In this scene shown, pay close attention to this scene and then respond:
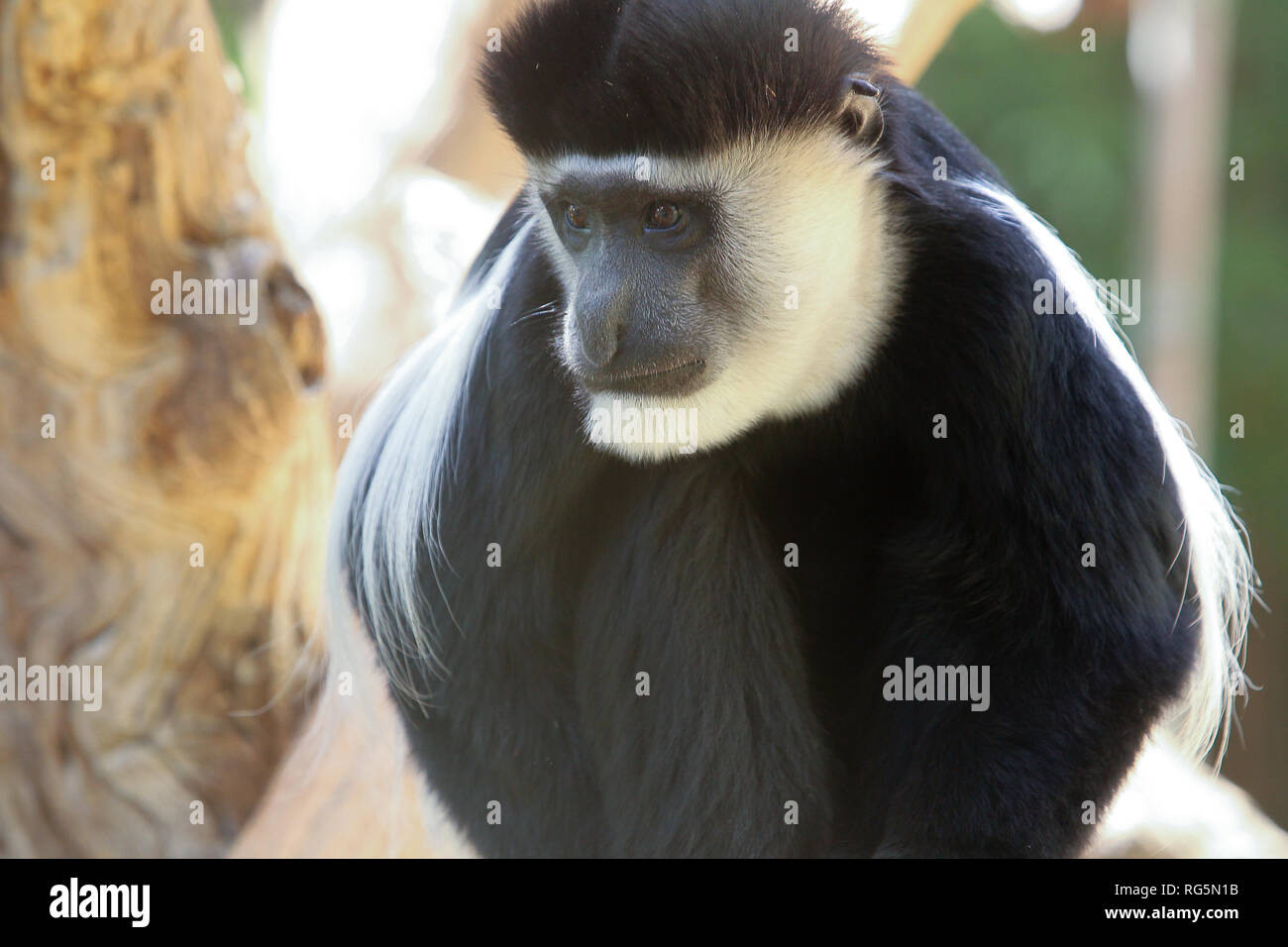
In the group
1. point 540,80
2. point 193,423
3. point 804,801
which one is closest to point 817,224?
point 540,80

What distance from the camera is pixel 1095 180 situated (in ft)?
25.6

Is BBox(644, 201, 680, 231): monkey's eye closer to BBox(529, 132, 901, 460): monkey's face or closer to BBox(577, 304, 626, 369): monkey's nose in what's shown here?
BBox(529, 132, 901, 460): monkey's face

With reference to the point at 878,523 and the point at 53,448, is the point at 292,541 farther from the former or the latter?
the point at 878,523

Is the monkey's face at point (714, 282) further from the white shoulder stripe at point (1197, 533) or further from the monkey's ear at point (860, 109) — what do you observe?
the white shoulder stripe at point (1197, 533)

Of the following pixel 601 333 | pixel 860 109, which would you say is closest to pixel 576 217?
pixel 601 333

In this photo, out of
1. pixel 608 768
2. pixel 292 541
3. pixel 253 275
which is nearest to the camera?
pixel 608 768

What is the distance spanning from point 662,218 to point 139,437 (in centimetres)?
129

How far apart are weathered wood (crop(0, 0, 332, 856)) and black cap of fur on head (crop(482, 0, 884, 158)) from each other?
876 mm

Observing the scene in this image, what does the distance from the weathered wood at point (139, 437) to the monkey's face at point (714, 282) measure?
937mm

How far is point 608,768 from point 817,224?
35.4 inches

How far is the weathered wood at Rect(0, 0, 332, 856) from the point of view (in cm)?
255
